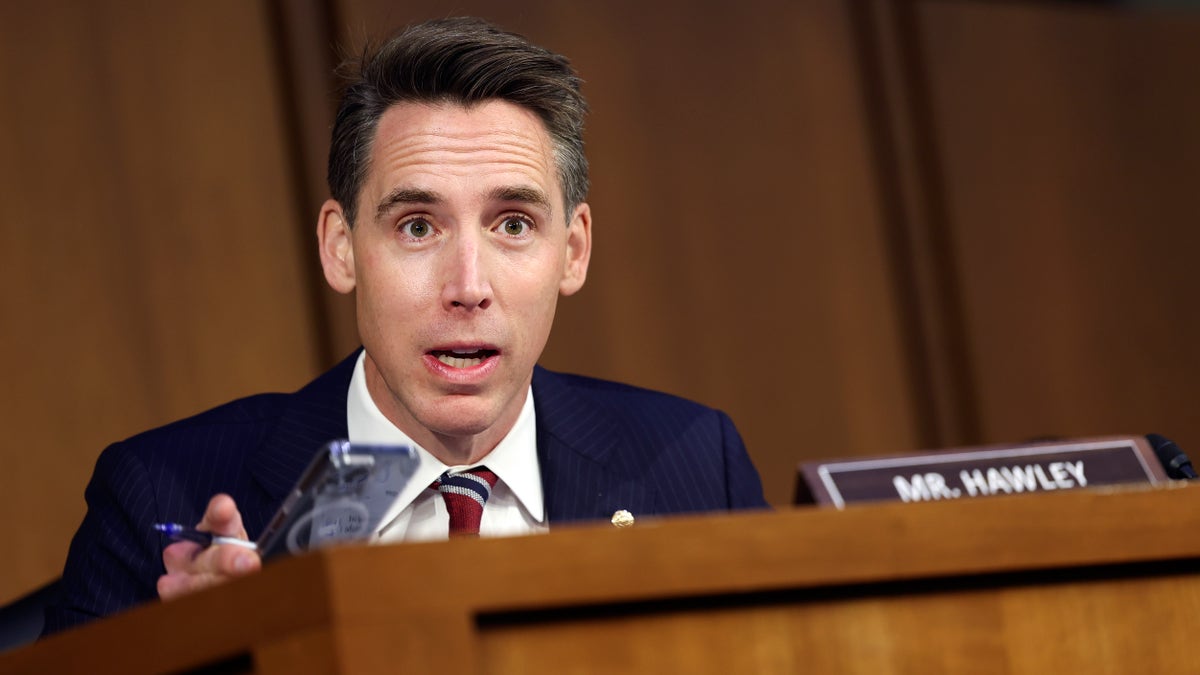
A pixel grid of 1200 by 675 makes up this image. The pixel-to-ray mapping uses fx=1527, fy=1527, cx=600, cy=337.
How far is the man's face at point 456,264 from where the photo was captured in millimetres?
1682

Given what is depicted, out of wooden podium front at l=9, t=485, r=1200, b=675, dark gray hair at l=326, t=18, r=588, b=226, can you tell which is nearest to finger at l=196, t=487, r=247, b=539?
wooden podium front at l=9, t=485, r=1200, b=675

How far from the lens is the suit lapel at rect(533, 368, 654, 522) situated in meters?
1.81

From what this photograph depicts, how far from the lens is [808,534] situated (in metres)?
0.95

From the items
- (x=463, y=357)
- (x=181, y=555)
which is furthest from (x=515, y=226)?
(x=181, y=555)

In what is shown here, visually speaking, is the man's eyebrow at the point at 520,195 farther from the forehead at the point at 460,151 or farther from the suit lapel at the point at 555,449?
the suit lapel at the point at 555,449

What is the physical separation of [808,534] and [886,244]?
7.83 feet

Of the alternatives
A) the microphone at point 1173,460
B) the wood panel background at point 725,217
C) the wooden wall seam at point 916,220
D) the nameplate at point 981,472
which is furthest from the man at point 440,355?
the wooden wall seam at point 916,220

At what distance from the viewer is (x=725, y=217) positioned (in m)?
3.09

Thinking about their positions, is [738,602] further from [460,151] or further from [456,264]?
[460,151]

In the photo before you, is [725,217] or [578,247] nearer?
[578,247]

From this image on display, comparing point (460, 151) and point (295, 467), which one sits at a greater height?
point (460, 151)

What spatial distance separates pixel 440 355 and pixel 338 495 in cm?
62

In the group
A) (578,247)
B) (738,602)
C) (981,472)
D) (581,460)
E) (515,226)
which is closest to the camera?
(738,602)

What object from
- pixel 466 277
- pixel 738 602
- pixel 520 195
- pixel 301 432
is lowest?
pixel 738 602
